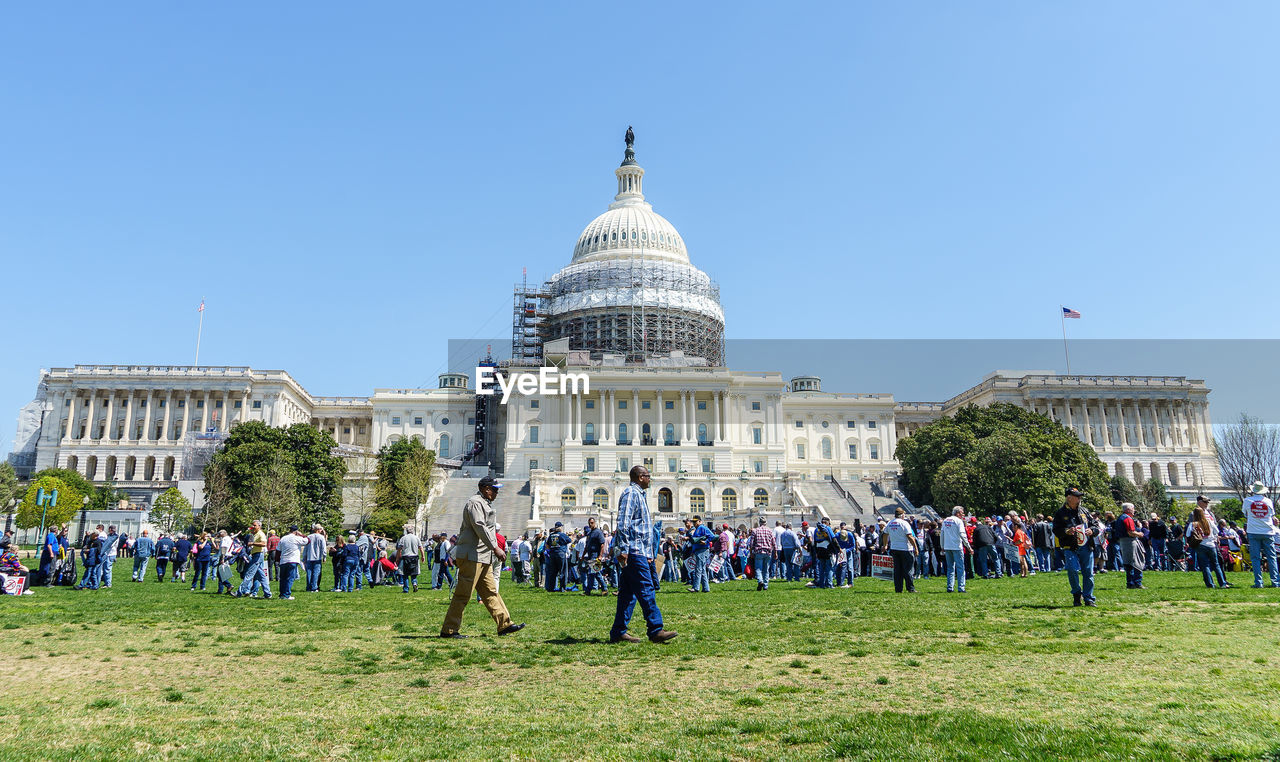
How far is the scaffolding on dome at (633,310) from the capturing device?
97375 mm

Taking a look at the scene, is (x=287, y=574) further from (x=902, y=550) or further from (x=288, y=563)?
(x=902, y=550)

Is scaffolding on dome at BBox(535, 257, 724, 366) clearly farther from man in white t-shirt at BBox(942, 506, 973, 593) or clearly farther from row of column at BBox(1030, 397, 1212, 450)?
man in white t-shirt at BBox(942, 506, 973, 593)

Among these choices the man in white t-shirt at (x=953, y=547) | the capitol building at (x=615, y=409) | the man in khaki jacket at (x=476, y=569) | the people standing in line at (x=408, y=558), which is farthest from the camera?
the capitol building at (x=615, y=409)

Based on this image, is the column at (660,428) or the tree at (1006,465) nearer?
the tree at (1006,465)

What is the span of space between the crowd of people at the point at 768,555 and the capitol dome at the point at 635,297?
67838 millimetres

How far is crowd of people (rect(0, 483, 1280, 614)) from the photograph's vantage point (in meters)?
17.6

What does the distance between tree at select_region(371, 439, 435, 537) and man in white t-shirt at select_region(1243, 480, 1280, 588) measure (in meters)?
50.1

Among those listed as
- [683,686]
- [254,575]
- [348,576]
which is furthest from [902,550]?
[254,575]

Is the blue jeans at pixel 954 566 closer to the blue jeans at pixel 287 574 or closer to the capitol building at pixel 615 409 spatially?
the blue jeans at pixel 287 574

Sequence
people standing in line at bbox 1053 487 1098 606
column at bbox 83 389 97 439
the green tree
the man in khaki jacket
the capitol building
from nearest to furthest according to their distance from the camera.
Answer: the man in khaki jacket → people standing in line at bbox 1053 487 1098 606 → the green tree → the capitol building → column at bbox 83 389 97 439

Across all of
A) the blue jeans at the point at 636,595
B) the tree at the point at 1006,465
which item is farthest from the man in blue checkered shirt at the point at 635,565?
the tree at the point at 1006,465

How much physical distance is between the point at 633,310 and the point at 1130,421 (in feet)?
207

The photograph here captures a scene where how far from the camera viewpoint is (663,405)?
88062 mm

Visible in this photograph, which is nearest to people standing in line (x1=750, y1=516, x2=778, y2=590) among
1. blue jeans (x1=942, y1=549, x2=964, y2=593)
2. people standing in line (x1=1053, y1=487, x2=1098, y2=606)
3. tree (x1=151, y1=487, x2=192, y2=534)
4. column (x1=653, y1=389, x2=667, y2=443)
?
blue jeans (x1=942, y1=549, x2=964, y2=593)
